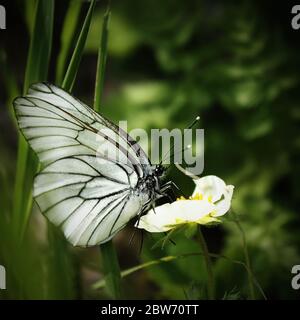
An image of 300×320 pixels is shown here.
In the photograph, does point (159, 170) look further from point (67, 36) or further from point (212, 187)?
point (67, 36)

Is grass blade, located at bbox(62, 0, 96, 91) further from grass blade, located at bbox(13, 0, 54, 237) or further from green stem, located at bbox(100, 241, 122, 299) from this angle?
green stem, located at bbox(100, 241, 122, 299)

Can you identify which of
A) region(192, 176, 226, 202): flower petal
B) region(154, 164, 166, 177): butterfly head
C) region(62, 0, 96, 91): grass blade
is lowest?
region(192, 176, 226, 202): flower petal

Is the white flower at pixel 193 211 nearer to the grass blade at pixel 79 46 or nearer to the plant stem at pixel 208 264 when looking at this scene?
the plant stem at pixel 208 264

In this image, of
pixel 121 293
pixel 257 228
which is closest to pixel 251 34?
pixel 257 228

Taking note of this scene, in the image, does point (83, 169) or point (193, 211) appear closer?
point (193, 211)

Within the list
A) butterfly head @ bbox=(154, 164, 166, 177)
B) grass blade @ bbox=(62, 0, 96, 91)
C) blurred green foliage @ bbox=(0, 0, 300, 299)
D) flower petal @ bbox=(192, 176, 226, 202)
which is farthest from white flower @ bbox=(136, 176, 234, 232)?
blurred green foliage @ bbox=(0, 0, 300, 299)

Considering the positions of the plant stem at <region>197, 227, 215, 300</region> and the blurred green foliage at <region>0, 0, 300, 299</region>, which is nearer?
the plant stem at <region>197, 227, 215, 300</region>

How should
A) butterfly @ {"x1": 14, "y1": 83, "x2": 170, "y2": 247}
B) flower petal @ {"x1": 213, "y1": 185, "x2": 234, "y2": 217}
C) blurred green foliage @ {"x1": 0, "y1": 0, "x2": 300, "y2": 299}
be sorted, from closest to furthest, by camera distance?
flower petal @ {"x1": 213, "y1": 185, "x2": 234, "y2": 217} < butterfly @ {"x1": 14, "y1": 83, "x2": 170, "y2": 247} < blurred green foliage @ {"x1": 0, "y1": 0, "x2": 300, "y2": 299}

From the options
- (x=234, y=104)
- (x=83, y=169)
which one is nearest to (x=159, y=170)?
(x=83, y=169)
